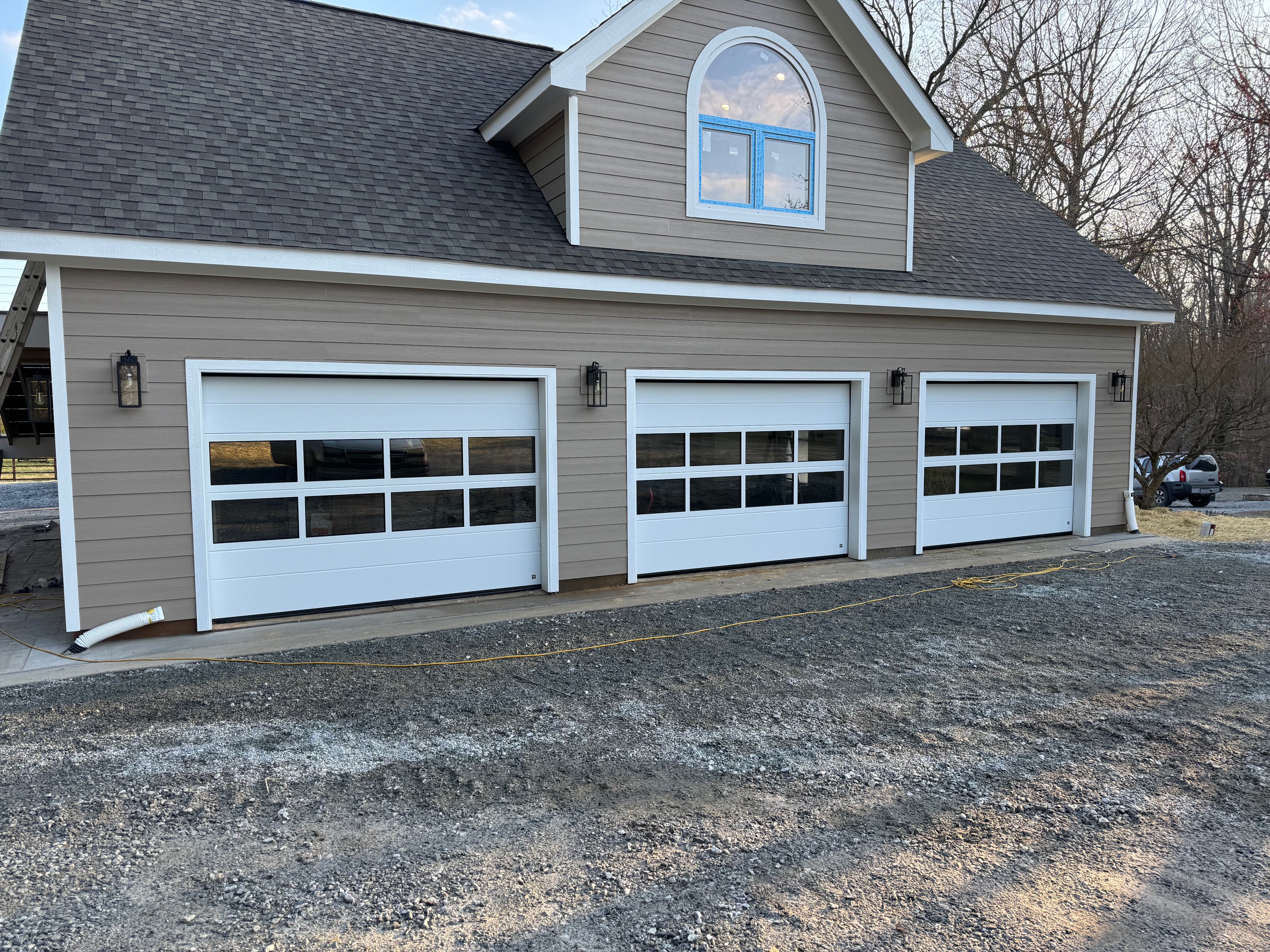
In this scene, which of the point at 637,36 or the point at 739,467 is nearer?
the point at 637,36

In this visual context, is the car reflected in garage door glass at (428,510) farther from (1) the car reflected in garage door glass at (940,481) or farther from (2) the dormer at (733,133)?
(1) the car reflected in garage door glass at (940,481)

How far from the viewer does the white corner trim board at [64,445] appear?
573 centimetres

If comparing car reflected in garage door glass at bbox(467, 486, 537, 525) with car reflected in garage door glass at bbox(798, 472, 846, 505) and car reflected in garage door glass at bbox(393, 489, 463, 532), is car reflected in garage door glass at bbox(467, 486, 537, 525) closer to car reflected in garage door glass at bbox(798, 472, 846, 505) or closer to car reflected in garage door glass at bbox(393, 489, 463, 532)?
car reflected in garage door glass at bbox(393, 489, 463, 532)

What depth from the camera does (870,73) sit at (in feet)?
28.4

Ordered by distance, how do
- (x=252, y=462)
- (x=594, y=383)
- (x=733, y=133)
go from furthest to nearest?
(x=733, y=133), (x=594, y=383), (x=252, y=462)

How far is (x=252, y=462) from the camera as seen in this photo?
646 centimetres

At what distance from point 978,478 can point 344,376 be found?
284 inches

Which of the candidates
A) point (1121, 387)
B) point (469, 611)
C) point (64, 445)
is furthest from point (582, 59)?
point (1121, 387)

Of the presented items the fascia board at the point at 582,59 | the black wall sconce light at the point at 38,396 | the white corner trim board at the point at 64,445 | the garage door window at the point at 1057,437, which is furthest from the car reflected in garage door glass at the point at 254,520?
the garage door window at the point at 1057,437

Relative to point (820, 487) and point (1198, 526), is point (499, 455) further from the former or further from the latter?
point (1198, 526)

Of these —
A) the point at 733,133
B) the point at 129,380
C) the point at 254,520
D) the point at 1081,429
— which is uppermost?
the point at 733,133

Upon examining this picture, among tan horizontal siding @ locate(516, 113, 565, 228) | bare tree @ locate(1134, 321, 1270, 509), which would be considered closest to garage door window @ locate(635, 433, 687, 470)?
tan horizontal siding @ locate(516, 113, 565, 228)

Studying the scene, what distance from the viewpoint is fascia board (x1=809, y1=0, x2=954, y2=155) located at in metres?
8.30

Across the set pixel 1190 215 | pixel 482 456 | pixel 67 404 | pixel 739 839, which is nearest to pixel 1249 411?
pixel 1190 215
